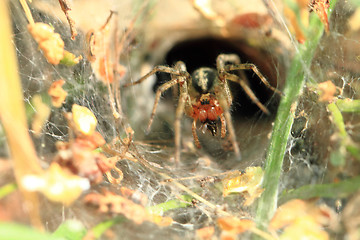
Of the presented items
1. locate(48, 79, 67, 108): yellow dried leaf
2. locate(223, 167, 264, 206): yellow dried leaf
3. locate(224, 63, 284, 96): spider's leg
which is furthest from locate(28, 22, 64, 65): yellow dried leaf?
locate(223, 167, 264, 206): yellow dried leaf

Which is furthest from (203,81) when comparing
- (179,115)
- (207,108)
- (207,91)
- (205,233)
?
(205,233)

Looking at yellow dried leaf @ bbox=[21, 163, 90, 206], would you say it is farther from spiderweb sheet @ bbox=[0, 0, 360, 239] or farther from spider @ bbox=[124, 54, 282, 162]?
spider @ bbox=[124, 54, 282, 162]

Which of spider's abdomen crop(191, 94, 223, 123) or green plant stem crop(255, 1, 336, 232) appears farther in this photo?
spider's abdomen crop(191, 94, 223, 123)

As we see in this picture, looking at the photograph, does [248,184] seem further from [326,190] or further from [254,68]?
[254,68]

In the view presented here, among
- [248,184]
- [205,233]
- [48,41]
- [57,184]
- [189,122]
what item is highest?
[48,41]

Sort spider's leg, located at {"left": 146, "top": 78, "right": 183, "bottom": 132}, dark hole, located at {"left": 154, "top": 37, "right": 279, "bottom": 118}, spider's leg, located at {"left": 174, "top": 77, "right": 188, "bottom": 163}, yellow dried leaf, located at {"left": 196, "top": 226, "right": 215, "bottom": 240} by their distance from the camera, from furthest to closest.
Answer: dark hole, located at {"left": 154, "top": 37, "right": 279, "bottom": 118}, spider's leg, located at {"left": 146, "top": 78, "right": 183, "bottom": 132}, spider's leg, located at {"left": 174, "top": 77, "right": 188, "bottom": 163}, yellow dried leaf, located at {"left": 196, "top": 226, "right": 215, "bottom": 240}

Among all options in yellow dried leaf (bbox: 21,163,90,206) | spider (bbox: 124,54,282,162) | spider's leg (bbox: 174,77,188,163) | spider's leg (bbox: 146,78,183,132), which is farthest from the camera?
spider (bbox: 124,54,282,162)

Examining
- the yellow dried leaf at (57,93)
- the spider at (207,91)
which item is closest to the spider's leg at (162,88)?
the spider at (207,91)
